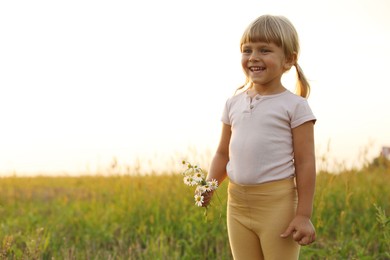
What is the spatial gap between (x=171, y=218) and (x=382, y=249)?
175cm

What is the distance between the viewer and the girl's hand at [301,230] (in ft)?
8.03

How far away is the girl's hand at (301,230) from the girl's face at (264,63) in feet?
1.99

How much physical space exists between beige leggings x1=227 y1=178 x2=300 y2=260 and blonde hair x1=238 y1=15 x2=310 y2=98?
61 centimetres

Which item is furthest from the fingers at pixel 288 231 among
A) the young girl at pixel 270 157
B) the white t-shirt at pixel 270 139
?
the white t-shirt at pixel 270 139

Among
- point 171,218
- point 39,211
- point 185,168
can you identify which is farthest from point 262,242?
point 39,211

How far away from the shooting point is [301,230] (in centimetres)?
245

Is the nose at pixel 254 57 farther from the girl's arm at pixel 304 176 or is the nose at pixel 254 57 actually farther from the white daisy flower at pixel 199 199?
the white daisy flower at pixel 199 199

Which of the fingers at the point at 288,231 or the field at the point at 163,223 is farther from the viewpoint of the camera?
the field at the point at 163,223

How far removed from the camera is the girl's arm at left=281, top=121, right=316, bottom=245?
247cm

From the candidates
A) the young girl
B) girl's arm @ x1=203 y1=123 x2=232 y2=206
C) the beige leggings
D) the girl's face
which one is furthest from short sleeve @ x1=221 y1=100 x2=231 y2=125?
the beige leggings

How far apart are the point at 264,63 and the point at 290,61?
18 cm

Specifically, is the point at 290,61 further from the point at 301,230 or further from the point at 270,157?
the point at 301,230

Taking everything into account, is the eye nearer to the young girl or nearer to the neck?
the young girl

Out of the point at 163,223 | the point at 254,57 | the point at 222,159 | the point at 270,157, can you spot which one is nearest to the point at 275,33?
the point at 254,57
